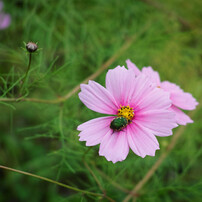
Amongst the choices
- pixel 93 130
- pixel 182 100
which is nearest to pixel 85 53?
pixel 182 100

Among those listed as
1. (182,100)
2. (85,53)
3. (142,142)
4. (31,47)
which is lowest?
(142,142)

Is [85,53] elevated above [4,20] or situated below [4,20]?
below

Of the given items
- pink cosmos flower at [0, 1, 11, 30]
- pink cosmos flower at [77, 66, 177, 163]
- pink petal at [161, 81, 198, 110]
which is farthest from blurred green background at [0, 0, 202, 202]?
pink cosmos flower at [77, 66, 177, 163]

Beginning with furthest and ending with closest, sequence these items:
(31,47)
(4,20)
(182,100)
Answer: (4,20), (182,100), (31,47)

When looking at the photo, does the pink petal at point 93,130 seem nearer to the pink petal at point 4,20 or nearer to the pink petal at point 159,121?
the pink petal at point 159,121

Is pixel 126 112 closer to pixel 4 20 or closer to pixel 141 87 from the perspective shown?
pixel 141 87

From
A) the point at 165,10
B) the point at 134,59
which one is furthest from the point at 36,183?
the point at 165,10

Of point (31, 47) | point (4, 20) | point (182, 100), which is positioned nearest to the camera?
point (31, 47)
